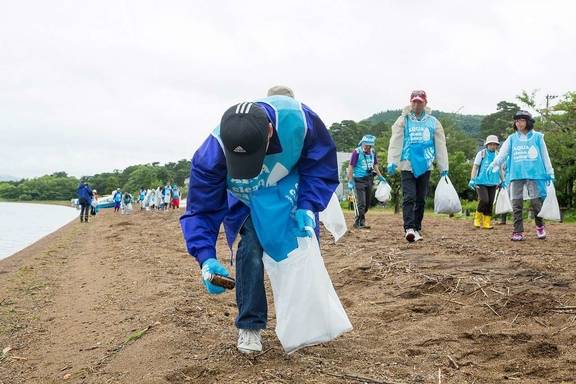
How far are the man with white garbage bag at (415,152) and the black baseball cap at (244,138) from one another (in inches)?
166

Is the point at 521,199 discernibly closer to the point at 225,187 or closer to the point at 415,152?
the point at 415,152

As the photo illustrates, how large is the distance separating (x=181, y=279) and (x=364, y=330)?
2.72m

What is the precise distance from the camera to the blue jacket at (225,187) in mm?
2768

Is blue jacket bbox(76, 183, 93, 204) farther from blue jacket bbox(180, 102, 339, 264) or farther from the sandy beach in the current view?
blue jacket bbox(180, 102, 339, 264)

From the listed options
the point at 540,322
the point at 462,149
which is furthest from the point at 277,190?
the point at 462,149

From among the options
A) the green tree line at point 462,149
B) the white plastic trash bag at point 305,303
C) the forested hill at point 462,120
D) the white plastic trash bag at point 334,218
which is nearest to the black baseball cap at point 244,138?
the white plastic trash bag at point 305,303

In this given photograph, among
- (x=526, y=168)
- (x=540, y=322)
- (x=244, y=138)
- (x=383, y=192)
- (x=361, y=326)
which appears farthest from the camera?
(x=383, y=192)

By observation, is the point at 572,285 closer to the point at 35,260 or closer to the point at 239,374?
the point at 239,374

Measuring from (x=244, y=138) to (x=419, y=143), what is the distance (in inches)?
176

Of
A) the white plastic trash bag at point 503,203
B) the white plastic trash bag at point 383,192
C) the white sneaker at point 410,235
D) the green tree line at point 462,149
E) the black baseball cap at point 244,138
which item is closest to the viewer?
the black baseball cap at point 244,138

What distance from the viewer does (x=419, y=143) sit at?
6602 mm

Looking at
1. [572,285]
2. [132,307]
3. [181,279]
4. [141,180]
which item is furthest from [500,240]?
[141,180]

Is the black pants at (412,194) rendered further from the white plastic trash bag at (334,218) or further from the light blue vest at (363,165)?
the light blue vest at (363,165)

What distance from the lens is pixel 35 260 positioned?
1029 cm
